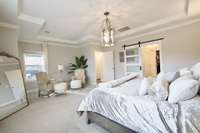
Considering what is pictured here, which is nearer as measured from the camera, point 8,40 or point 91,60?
point 8,40

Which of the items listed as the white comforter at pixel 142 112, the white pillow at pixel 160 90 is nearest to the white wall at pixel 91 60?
the white comforter at pixel 142 112

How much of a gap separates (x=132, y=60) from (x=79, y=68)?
9.87 feet

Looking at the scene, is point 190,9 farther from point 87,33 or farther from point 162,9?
point 87,33

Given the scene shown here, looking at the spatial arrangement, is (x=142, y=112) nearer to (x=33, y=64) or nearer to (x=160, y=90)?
(x=160, y=90)

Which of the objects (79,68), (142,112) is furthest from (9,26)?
(142,112)

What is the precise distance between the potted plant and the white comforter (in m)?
4.68

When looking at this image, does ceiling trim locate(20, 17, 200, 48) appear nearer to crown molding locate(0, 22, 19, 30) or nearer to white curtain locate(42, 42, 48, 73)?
white curtain locate(42, 42, 48, 73)

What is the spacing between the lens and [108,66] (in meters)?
7.17

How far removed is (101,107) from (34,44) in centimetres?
533

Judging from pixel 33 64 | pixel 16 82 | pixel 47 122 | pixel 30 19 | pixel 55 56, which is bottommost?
pixel 47 122

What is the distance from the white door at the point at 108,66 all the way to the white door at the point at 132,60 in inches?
37.0

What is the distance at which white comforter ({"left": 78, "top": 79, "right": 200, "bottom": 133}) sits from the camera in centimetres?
124

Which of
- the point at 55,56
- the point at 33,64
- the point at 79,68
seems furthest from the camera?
the point at 79,68

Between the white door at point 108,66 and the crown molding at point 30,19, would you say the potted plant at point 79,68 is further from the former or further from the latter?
the crown molding at point 30,19
